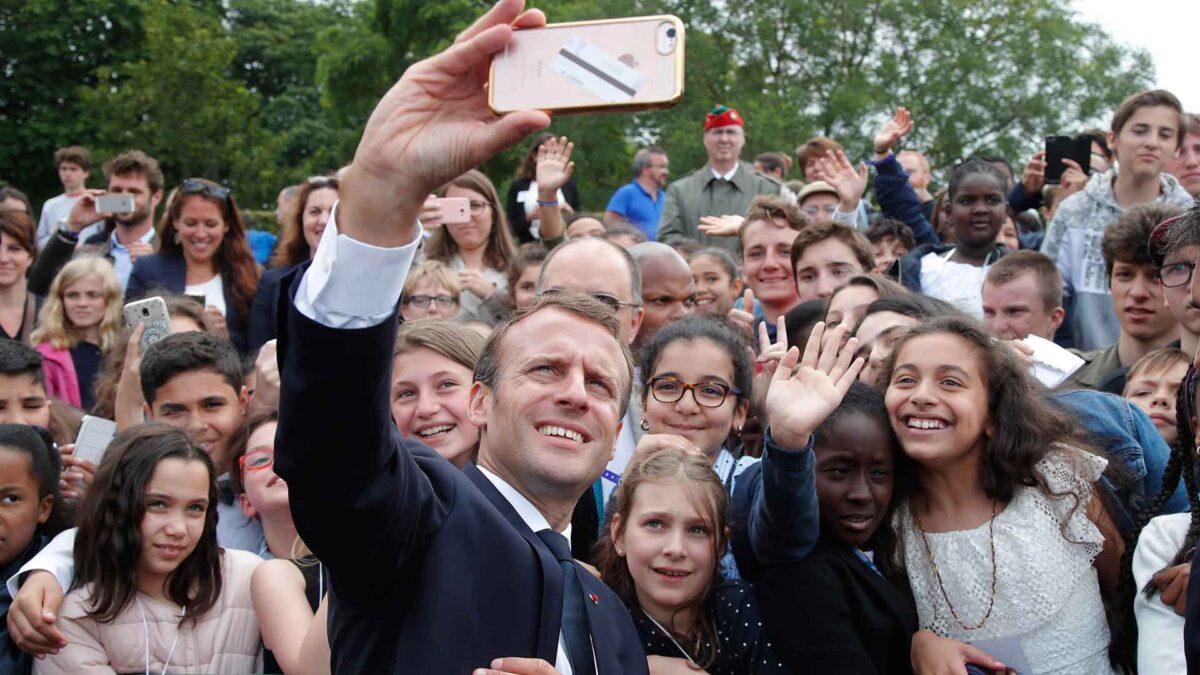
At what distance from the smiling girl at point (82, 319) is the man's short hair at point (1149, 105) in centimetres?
562

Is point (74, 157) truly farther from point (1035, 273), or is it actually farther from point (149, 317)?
point (1035, 273)

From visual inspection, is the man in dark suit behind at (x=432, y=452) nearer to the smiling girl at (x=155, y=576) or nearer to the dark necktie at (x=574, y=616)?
the dark necktie at (x=574, y=616)

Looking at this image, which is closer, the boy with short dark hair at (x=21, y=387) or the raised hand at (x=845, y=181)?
the boy with short dark hair at (x=21, y=387)

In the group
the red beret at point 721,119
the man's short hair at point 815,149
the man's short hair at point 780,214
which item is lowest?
the man's short hair at point 780,214

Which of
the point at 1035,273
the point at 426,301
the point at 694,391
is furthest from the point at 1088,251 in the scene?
the point at 426,301

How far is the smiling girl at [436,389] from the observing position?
3982 millimetres

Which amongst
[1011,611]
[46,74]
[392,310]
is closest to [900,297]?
[1011,611]

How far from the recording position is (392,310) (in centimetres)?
203

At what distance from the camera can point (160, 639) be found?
4035 millimetres

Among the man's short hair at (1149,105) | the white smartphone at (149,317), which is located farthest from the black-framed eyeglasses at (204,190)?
the man's short hair at (1149,105)

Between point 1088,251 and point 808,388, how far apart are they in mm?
3863

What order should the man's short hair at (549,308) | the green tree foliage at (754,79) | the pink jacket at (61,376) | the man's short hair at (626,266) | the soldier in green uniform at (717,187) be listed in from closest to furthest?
1. the man's short hair at (549,308)
2. the man's short hair at (626,266)
3. the pink jacket at (61,376)
4. the soldier in green uniform at (717,187)
5. the green tree foliage at (754,79)

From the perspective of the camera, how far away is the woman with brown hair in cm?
729

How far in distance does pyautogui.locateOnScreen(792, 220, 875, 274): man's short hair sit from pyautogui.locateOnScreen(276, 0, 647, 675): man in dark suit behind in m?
3.28
